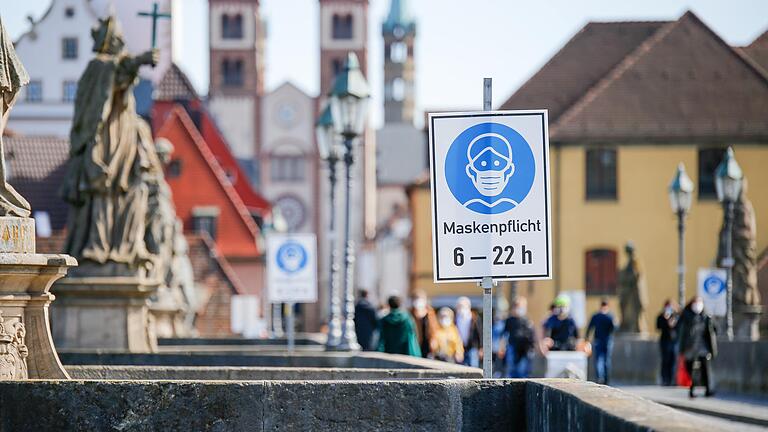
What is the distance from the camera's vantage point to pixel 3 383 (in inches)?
346

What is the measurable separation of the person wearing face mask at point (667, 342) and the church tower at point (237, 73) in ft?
363

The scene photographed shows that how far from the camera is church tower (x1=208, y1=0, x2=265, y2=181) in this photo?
478ft

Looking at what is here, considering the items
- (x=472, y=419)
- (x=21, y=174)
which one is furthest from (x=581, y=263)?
(x=472, y=419)

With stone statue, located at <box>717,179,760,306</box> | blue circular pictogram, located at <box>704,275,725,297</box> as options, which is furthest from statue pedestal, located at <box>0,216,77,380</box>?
stone statue, located at <box>717,179,760,306</box>

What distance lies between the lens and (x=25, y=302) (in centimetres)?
981

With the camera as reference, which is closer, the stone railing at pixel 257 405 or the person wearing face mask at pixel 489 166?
the stone railing at pixel 257 405

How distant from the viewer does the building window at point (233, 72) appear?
14888cm

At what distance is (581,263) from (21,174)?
22.3m

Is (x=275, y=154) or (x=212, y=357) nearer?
(x=212, y=357)

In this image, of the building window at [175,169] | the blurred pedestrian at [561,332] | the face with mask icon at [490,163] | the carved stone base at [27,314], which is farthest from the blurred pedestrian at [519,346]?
the building window at [175,169]

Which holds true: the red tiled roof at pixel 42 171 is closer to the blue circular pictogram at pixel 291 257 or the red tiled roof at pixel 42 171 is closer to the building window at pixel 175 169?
A: the building window at pixel 175 169

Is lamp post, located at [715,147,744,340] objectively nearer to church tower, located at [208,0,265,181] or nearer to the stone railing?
the stone railing

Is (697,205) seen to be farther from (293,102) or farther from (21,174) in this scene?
(293,102)

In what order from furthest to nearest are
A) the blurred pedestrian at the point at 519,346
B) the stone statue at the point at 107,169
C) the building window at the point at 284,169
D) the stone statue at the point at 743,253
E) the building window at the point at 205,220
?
the building window at the point at 284,169 → the building window at the point at 205,220 → the stone statue at the point at 743,253 → the blurred pedestrian at the point at 519,346 → the stone statue at the point at 107,169
